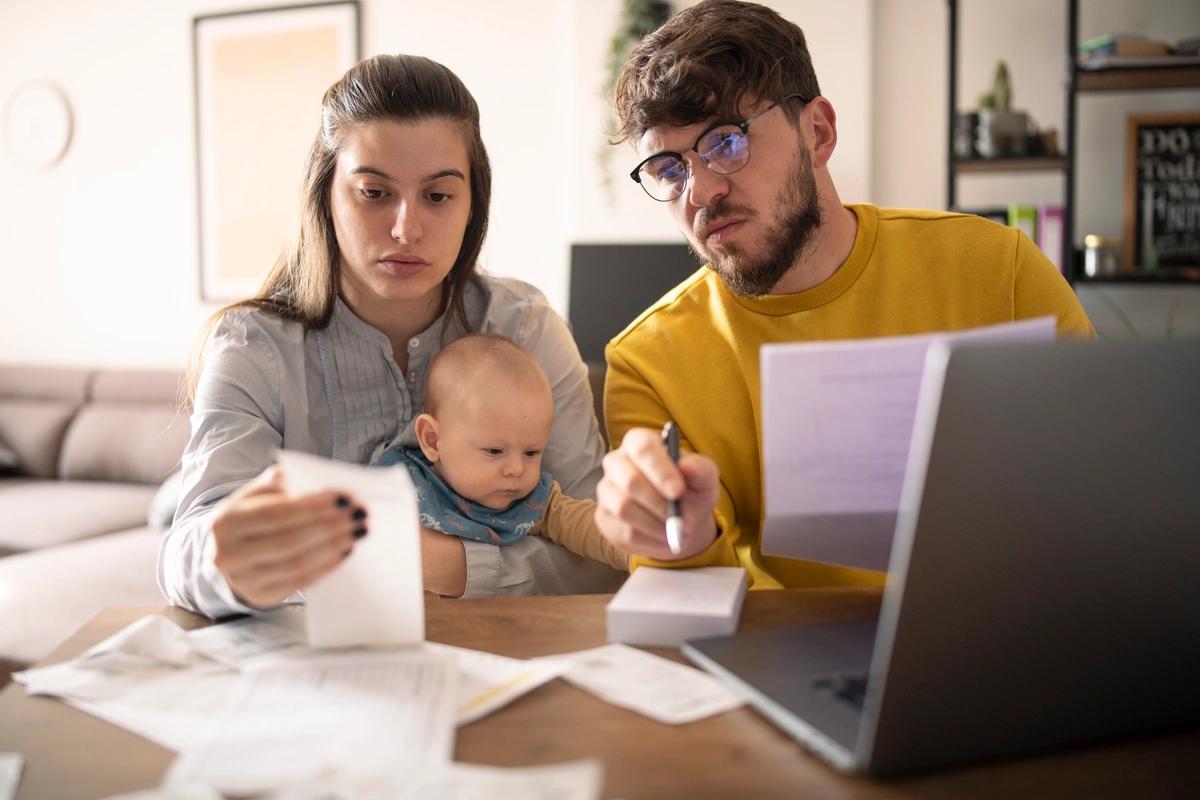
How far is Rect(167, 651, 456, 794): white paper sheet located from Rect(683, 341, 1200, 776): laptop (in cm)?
26

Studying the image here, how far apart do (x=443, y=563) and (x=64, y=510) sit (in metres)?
2.74

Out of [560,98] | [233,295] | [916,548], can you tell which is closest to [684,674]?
[916,548]

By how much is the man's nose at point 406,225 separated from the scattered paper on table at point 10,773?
86 cm

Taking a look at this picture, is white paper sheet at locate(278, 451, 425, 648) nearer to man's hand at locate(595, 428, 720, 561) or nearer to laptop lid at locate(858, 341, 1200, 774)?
man's hand at locate(595, 428, 720, 561)

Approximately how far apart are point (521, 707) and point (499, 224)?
11.0 ft

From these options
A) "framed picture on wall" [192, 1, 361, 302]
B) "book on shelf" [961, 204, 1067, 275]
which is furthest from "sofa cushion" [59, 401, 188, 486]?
"book on shelf" [961, 204, 1067, 275]

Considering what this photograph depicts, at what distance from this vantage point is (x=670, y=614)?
0.89 metres

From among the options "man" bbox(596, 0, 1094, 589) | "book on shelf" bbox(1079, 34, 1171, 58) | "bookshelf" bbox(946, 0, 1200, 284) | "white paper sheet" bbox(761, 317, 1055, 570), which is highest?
"book on shelf" bbox(1079, 34, 1171, 58)

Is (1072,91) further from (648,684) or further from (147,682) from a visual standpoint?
(147,682)

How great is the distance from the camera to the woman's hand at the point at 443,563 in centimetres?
131

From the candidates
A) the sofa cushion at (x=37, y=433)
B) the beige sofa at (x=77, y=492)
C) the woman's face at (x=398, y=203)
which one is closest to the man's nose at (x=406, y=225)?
the woman's face at (x=398, y=203)

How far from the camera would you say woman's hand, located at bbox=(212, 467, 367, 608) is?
2.57 feet

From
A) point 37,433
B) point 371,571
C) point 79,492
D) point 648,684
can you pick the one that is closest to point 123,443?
point 79,492

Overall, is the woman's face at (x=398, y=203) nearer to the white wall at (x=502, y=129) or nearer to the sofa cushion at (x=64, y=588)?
the sofa cushion at (x=64, y=588)
